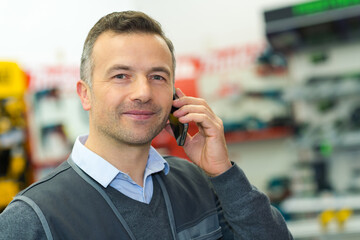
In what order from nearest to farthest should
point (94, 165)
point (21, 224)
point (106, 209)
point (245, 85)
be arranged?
point (21, 224)
point (106, 209)
point (94, 165)
point (245, 85)

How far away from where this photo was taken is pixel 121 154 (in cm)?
149

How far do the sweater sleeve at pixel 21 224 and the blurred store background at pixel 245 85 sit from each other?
9.90 ft

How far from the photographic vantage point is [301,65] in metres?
4.82

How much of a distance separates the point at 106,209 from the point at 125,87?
0.45m

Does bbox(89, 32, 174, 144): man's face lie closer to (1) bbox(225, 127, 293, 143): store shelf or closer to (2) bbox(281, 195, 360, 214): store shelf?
(2) bbox(281, 195, 360, 214): store shelf

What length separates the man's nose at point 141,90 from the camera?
142 cm

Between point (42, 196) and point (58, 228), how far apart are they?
0.39ft

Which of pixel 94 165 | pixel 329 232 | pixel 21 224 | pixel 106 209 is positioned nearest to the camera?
pixel 21 224

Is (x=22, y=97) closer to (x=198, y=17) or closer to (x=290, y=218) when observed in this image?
(x=198, y=17)

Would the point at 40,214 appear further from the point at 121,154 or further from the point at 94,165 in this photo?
the point at 121,154

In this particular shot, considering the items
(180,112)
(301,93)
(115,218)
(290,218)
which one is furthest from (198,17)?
(115,218)

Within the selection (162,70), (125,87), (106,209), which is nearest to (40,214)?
(106,209)

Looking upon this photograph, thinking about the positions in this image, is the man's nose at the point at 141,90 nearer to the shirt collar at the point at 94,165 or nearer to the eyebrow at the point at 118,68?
the eyebrow at the point at 118,68

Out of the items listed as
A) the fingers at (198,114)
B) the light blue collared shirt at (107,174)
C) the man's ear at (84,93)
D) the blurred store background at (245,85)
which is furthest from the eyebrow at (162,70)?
the blurred store background at (245,85)
